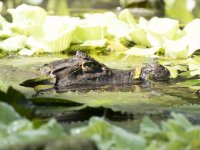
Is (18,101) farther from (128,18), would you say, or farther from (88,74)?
(128,18)

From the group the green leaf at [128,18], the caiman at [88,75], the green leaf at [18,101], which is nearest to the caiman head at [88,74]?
the caiman at [88,75]

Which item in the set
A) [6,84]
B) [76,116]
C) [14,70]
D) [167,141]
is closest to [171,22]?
[14,70]

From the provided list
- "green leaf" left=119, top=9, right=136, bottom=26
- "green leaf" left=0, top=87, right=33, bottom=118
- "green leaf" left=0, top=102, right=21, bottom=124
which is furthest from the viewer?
"green leaf" left=119, top=9, right=136, bottom=26

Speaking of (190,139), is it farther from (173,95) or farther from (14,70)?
(14,70)

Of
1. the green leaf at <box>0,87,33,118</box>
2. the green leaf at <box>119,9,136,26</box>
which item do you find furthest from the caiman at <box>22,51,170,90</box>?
the green leaf at <box>119,9,136,26</box>

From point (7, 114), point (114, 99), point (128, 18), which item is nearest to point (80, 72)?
point (114, 99)

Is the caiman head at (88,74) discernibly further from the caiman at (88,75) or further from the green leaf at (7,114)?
the green leaf at (7,114)

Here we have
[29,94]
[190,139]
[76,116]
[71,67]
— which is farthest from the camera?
[71,67]

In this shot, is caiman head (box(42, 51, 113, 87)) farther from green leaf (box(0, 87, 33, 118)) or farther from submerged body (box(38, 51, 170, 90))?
green leaf (box(0, 87, 33, 118))
